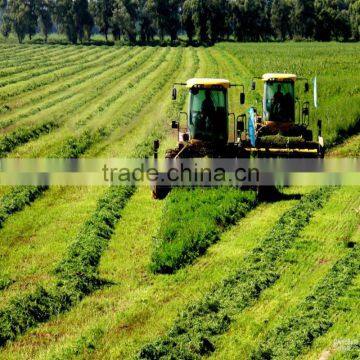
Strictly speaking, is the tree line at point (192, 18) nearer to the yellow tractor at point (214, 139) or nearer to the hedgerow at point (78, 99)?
the hedgerow at point (78, 99)

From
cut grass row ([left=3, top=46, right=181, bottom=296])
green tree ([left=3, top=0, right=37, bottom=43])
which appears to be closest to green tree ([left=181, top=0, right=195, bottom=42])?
green tree ([left=3, top=0, right=37, bottom=43])

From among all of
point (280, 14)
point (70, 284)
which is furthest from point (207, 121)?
point (280, 14)

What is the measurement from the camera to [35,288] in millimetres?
11062

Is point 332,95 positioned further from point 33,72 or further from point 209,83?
point 33,72

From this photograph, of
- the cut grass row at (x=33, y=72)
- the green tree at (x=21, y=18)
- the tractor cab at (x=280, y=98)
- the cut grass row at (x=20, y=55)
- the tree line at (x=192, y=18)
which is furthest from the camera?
the green tree at (x=21, y=18)

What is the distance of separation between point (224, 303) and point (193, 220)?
419 cm

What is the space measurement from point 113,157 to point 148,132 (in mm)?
4706

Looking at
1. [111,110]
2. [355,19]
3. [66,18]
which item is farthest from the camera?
[66,18]

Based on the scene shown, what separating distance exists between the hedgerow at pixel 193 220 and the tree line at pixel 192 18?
102954 millimetres

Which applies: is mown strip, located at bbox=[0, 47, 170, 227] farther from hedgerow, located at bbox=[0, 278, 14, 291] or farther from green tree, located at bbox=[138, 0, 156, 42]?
green tree, located at bbox=[138, 0, 156, 42]

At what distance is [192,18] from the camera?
379ft

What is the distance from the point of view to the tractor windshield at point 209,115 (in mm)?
17766

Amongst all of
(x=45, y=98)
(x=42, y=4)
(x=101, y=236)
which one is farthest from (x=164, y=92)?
(x=42, y=4)

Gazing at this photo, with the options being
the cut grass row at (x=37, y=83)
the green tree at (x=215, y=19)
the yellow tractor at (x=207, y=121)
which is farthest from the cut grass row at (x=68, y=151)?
the green tree at (x=215, y=19)
